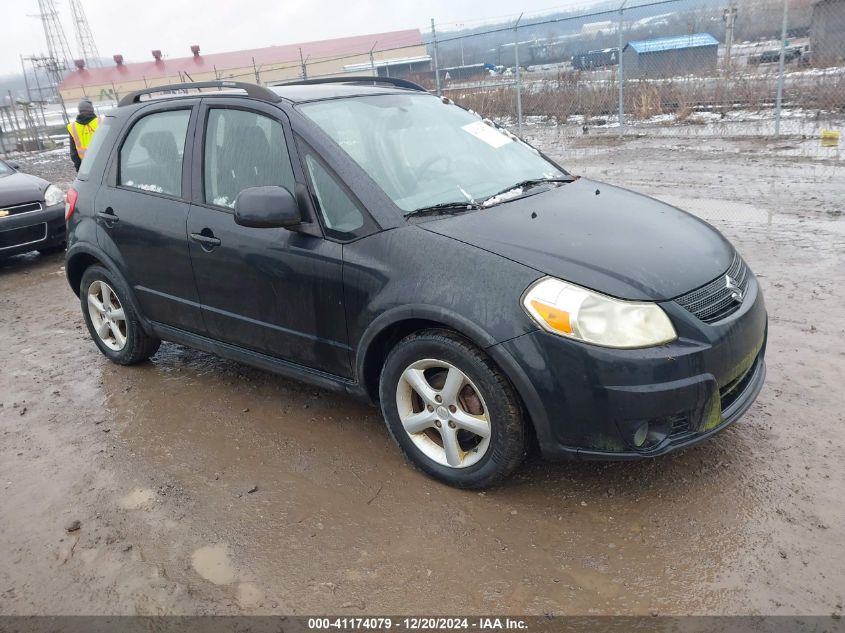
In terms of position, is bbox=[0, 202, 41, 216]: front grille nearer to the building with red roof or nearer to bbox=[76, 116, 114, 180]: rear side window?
bbox=[76, 116, 114, 180]: rear side window

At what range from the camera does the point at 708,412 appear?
8.82 feet

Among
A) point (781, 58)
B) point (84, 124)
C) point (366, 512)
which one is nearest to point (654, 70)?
point (781, 58)

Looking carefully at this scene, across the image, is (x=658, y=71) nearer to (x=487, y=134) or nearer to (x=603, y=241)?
(x=487, y=134)

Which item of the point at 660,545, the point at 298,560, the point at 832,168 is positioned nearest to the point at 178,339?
the point at 298,560

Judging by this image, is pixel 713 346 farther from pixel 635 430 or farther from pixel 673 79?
pixel 673 79

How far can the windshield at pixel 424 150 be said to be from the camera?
3.31m

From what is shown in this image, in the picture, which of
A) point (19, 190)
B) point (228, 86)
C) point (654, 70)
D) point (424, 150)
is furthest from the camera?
point (654, 70)

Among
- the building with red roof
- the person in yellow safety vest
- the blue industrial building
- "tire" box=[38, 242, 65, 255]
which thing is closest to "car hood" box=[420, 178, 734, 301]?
"tire" box=[38, 242, 65, 255]

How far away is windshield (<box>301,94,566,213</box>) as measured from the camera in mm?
3314

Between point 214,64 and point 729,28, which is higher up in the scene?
point 214,64

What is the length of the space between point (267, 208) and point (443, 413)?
1.25 m

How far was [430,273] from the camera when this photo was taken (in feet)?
9.49

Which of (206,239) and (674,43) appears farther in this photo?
(674,43)

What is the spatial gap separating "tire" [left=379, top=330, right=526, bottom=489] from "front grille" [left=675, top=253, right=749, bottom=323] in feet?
2.62
